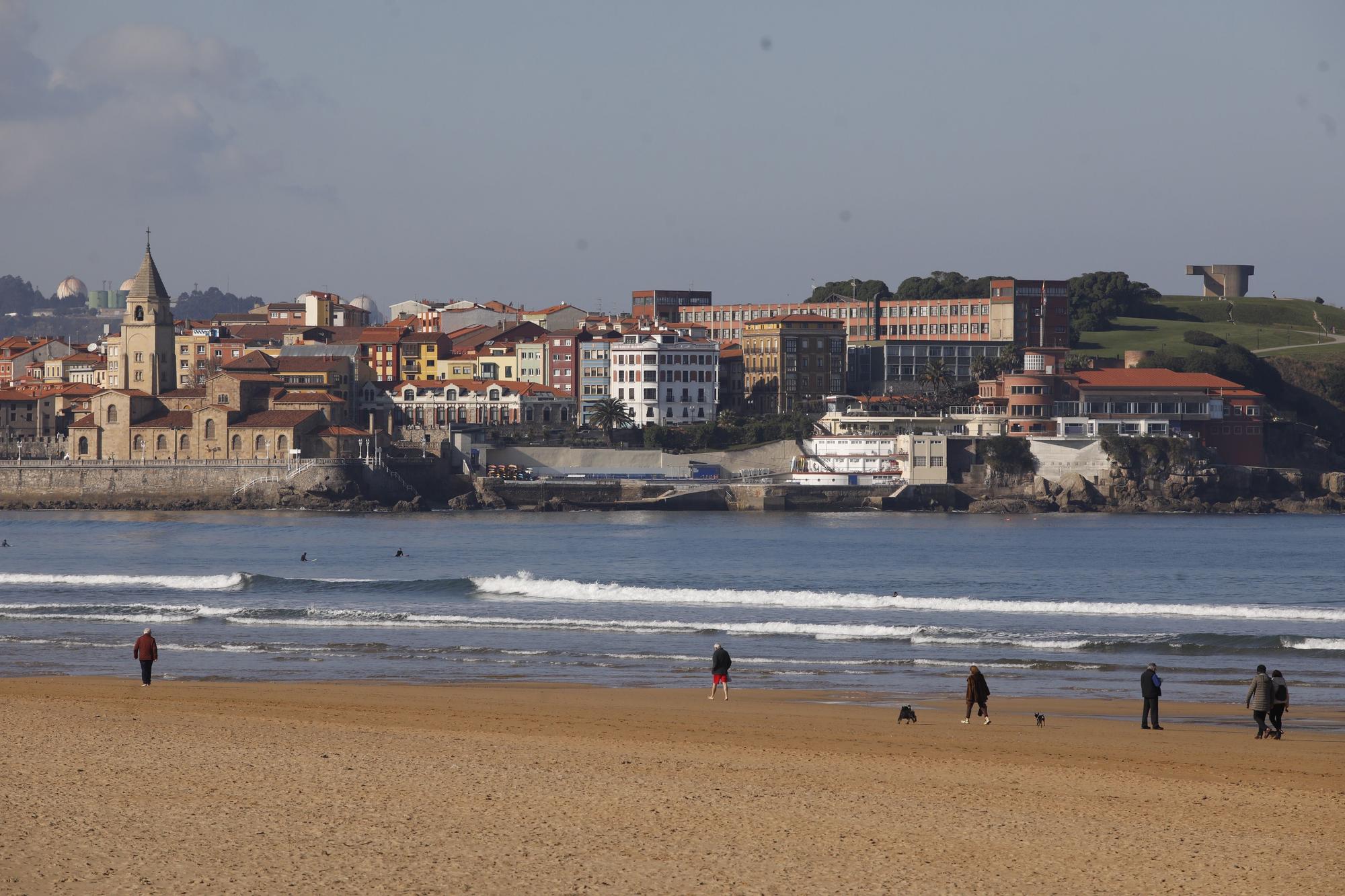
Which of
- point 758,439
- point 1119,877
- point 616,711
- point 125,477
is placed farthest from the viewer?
point 758,439

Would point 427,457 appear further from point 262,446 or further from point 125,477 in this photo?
point 125,477

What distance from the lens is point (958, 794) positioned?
600 inches

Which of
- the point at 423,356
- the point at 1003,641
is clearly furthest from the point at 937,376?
the point at 1003,641

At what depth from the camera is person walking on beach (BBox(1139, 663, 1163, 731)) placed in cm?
2017

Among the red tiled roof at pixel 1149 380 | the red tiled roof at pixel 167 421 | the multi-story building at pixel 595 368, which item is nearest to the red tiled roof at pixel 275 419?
the red tiled roof at pixel 167 421

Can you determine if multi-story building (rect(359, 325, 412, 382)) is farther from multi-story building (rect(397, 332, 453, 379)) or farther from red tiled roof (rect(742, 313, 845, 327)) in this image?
red tiled roof (rect(742, 313, 845, 327))

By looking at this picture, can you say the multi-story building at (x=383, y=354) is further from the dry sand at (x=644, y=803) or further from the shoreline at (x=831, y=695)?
the dry sand at (x=644, y=803)

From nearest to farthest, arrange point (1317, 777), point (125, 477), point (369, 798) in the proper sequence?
point (369, 798)
point (1317, 777)
point (125, 477)

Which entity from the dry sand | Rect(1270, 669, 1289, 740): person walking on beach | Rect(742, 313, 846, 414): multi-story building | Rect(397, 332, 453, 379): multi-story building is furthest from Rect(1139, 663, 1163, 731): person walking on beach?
Rect(397, 332, 453, 379): multi-story building

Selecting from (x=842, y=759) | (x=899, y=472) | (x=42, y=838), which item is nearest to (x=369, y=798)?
(x=42, y=838)

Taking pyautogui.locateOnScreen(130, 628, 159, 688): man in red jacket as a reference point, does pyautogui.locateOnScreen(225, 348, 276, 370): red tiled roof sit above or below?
above

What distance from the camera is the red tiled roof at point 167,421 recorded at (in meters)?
91.8

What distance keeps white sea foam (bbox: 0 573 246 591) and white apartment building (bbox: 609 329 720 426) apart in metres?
56.8

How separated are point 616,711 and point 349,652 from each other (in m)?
10.3
